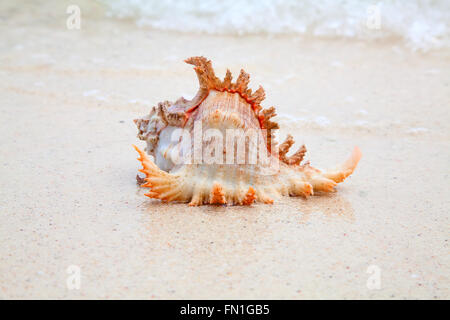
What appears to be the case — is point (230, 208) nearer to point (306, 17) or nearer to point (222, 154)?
point (222, 154)

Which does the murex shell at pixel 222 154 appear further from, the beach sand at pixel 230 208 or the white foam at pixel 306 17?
the white foam at pixel 306 17

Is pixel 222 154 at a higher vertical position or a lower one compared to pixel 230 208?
higher

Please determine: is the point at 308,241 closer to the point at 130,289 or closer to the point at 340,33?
the point at 130,289

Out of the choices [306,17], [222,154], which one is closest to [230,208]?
[222,154]

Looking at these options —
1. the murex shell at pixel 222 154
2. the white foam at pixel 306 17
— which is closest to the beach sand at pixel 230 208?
the murex shell at pixel 222 154

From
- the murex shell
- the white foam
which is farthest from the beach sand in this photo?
the white foam

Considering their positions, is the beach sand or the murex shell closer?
the beach sand

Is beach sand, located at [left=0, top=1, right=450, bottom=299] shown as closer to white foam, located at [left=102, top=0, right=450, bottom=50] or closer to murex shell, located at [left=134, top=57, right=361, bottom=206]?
murex shell, located at [left=134, top=57, right=361, bottom=206]
